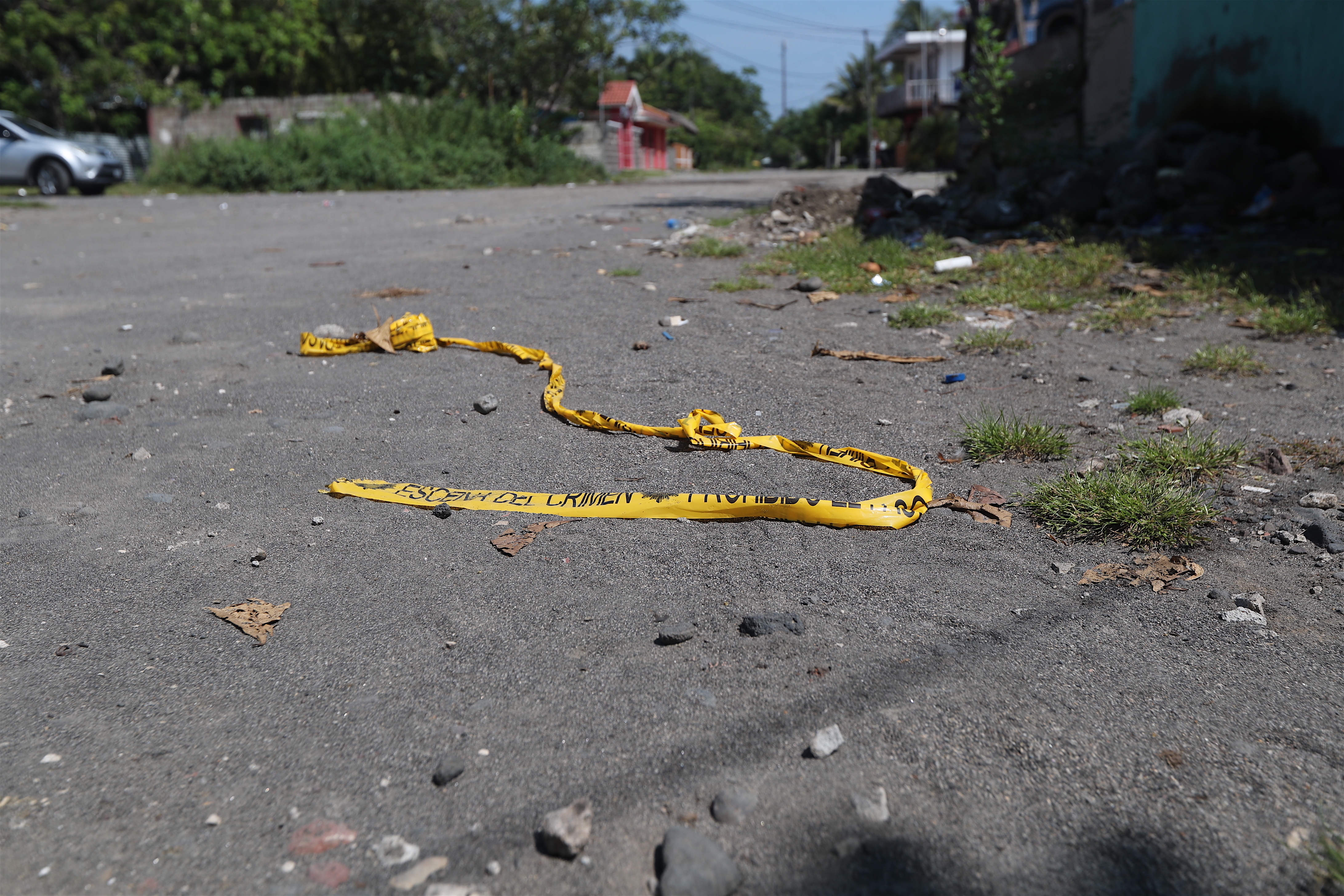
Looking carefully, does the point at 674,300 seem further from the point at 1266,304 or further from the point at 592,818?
the point at 592,818

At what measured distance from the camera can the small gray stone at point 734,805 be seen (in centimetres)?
161

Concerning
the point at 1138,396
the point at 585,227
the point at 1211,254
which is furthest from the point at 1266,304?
the point at 585,227

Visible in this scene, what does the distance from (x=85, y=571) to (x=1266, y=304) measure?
19.7ft

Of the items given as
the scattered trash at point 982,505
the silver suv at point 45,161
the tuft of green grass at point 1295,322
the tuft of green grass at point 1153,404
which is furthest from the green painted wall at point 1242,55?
the silver suv at point 45,161

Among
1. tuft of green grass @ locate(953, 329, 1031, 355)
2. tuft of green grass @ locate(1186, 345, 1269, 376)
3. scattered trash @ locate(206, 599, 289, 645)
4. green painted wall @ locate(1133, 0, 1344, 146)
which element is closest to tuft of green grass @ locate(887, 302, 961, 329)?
tuft of green grass @ locate(953, 329, 1031, 355)

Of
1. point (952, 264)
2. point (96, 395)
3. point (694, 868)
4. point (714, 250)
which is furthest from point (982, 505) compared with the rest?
point (714, 250)

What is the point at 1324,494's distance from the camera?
2850 millimetres

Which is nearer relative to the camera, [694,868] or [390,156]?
[694,868]

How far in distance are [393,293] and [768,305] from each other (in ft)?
8.55

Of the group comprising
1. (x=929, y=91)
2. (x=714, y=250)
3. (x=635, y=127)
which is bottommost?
(x=714, y=250)

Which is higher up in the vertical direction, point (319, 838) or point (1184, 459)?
point (1184, 459)

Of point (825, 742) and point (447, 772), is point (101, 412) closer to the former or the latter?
point (447, 772)

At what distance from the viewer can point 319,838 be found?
62.8 inches

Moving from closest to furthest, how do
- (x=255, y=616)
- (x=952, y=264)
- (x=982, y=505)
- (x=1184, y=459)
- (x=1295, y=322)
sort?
(x=255, y=616) < (x=982, y=505) < (x=1184, y=459) < (x=1295, y=322) < (x=952, y=264)
